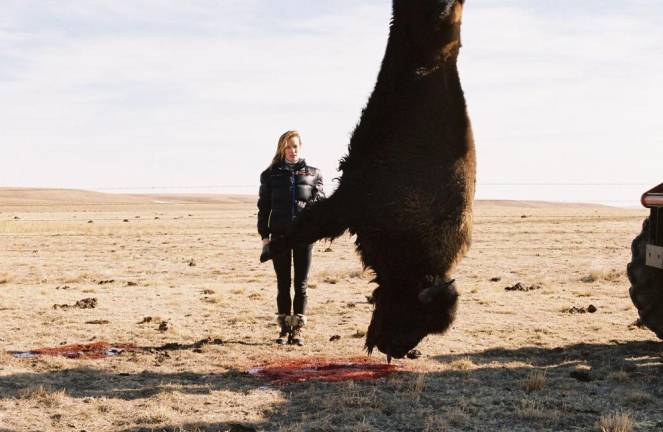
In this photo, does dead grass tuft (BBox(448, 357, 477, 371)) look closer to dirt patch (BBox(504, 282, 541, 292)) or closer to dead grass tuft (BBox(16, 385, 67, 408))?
dead grass tuft (BBox(16, 385, 67, 408))

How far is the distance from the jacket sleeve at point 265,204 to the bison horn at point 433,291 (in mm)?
5614

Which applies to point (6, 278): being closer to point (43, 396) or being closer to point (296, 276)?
point (296, 276)

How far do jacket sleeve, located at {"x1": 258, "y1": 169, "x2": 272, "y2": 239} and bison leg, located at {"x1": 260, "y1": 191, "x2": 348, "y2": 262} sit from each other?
17.5ft

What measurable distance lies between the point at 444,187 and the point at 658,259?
4650 millimetres

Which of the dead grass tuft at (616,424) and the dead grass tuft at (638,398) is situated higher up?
the dead grass tuft at (616,424)

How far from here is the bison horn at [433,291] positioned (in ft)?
5.97

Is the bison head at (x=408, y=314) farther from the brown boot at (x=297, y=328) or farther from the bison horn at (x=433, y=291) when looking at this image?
the brown boot at (x=297, y=328)

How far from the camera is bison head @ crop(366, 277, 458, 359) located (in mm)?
1881

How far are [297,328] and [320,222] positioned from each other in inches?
242

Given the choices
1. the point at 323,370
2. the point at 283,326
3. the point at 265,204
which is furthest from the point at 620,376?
the point at 265,204

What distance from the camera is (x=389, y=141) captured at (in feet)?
5.89

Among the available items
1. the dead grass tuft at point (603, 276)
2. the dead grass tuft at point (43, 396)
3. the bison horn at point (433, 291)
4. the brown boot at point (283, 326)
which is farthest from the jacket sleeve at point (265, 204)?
the dead grass tuft at point (603, 276)

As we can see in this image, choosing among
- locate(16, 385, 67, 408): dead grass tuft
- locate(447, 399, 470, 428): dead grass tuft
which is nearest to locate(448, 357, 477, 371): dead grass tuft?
locate(447, 399, 470, 428): dead grass tuft

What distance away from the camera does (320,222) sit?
1.95 m
